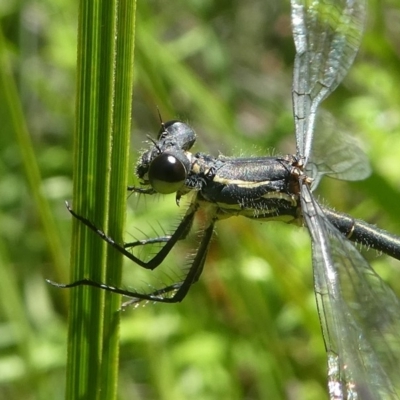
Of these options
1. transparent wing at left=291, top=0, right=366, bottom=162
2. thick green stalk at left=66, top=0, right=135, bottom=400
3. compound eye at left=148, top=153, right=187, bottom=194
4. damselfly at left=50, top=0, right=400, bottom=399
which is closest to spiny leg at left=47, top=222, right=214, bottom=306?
damselfly at left=50, top=0, right=400, bottom=399

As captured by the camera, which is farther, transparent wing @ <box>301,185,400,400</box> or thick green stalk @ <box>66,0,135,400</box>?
transparent wing @ <box>301,185,400,400</box>

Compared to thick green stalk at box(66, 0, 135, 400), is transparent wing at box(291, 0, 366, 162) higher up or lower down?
higher up

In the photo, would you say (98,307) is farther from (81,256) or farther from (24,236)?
(24,236)

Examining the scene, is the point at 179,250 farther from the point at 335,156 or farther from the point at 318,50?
the point at 318,50

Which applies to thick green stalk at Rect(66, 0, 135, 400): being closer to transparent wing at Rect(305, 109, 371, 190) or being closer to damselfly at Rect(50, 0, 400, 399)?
damselfly at Rect(50, 0, 400, 399)

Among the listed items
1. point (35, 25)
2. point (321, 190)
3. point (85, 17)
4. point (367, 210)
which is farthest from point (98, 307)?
point (35, 25)

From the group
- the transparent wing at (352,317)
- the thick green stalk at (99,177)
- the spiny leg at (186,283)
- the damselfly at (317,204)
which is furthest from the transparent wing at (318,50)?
the thick green stalk at (99,177)

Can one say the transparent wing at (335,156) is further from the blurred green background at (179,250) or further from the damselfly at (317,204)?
the blurred green background at (179,250)

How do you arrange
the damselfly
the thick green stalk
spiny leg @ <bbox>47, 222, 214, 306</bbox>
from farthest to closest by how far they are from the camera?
spiny leg @ <bbox>47, 222, 214, 306</bbox>
the damselfly
the thick green stalk

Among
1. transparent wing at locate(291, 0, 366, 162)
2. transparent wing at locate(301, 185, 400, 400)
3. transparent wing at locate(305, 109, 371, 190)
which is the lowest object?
transparent wing at locate(301, 185, 400, 400)
